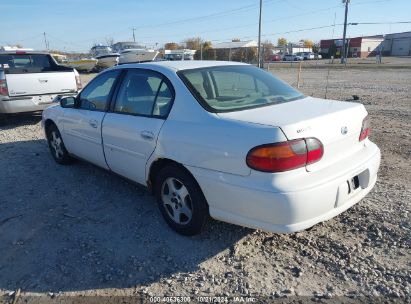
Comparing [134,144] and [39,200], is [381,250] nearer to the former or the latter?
[134,144]

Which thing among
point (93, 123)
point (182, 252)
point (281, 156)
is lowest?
point (182, 252)

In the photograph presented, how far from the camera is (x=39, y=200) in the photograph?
4289mm

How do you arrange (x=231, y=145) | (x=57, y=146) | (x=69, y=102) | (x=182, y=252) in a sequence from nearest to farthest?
1. (x=231, y=145)
2. (x=182, y=252)
3. (x=69, y=102)
4. (x=57, y=146)

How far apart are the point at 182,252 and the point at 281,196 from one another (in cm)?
113

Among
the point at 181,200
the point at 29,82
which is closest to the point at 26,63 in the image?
the point at 29,82

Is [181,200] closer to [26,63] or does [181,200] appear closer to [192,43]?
[26,63]

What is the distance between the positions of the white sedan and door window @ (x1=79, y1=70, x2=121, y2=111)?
0.03 meters

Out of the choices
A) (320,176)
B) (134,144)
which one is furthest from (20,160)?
(320,176)

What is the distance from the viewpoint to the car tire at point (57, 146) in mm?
5367

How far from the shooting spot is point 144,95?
3623mm

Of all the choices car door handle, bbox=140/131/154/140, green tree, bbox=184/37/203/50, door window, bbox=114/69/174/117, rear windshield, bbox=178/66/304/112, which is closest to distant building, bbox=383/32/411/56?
green tree, bbox=184/37/203/50

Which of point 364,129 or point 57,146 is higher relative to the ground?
point 364,129

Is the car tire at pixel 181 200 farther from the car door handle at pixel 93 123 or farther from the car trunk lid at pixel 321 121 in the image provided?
the car door handle at pixel 93 123

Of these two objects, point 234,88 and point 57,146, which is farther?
point 57,146
